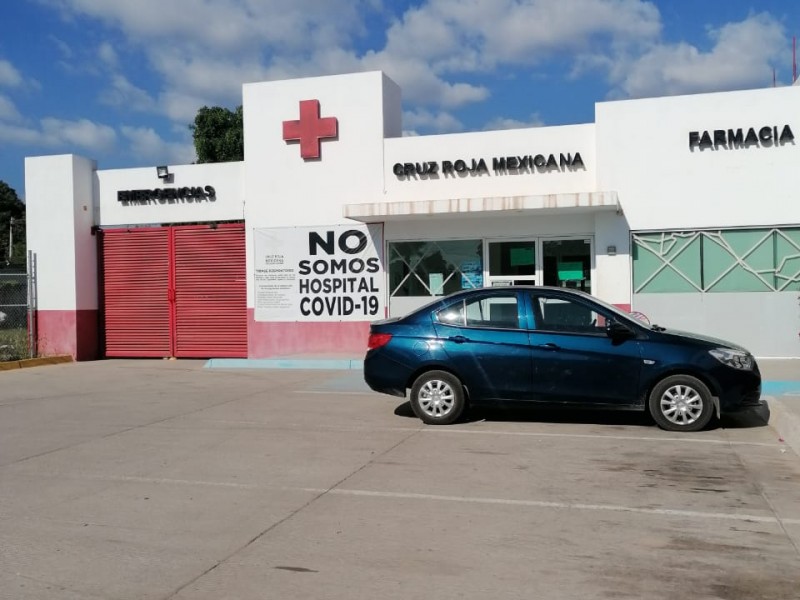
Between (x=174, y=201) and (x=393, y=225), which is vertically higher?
(x=174, y=201)

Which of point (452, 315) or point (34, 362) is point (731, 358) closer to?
point (452, 315)

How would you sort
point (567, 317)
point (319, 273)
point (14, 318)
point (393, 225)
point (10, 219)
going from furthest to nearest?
point (10, 219), point (14, 318), point (319, 273), point (393, 225), point (567, 317)

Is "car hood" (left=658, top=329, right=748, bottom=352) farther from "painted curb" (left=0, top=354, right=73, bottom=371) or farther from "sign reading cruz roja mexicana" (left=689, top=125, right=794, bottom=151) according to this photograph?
"painted curb" (left=0, top=354, right=73, bottom=371)

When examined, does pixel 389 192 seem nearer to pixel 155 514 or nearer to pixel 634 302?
pixel 634 302

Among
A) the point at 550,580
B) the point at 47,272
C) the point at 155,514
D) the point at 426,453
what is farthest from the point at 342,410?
the point at 47,272

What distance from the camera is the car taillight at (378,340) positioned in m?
9.60

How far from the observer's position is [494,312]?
9391 millimetres

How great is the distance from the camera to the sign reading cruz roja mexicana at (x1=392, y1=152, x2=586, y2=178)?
15.8 m

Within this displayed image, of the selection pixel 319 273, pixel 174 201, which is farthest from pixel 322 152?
pixel 174 201

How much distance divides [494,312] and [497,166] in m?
7.44

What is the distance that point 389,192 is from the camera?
16.9m

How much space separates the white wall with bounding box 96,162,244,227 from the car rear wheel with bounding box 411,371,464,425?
10.3 metres

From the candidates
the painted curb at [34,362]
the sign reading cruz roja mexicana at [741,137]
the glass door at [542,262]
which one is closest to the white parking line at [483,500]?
the glass door at [542,262]

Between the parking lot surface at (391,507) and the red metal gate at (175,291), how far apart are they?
26.8 feet
